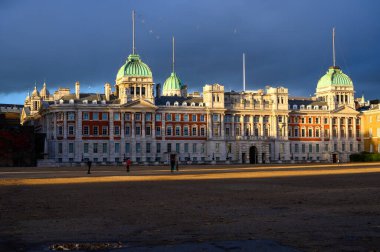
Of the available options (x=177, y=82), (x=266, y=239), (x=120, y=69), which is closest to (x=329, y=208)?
(x=266, y=239)

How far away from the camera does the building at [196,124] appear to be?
127688mm

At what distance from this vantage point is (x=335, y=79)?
158000 mm

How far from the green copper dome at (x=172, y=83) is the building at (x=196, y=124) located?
786cm

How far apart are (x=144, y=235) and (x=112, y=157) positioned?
4466 inches

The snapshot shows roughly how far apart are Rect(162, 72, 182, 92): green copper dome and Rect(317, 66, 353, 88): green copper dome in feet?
131

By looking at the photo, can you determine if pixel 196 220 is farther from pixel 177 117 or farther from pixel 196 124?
pixel 196 124

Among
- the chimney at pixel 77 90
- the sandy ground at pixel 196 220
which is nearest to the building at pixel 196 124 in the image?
the chimney at pixel 77 90

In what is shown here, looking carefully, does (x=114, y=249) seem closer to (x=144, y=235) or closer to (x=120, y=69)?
(x=144, y=235)

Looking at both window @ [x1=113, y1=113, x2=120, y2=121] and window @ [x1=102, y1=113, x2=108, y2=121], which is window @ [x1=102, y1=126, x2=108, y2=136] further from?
window @ [x1=113, y1=113, x2=120, y2=121]

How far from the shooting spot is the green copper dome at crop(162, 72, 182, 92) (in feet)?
548

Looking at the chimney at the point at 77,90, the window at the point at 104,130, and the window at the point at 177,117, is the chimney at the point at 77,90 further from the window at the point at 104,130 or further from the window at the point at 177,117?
the window at the point at 177,117

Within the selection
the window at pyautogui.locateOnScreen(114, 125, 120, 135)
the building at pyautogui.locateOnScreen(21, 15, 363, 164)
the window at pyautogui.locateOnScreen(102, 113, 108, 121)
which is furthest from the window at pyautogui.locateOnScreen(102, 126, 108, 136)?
the window at pyautogui.locateOnScreen(114, 125, 120, 135)

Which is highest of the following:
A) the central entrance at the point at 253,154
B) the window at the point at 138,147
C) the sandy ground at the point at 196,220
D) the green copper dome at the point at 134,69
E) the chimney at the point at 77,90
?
the green copper dome at the point at 134,69

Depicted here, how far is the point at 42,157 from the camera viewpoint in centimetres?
12594
